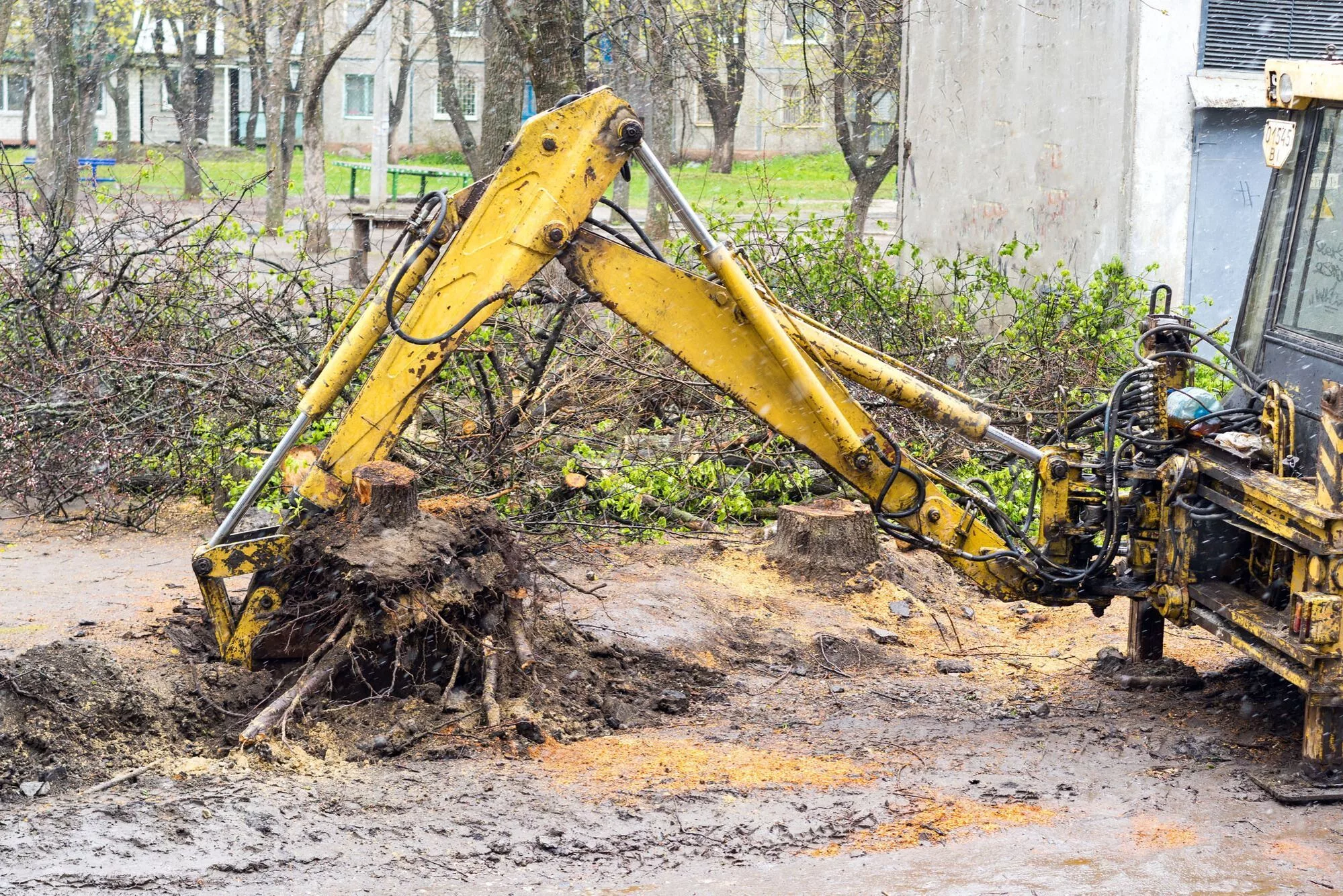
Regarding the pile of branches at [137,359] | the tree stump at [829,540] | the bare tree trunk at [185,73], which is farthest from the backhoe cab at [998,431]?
the bare tree trunk at [185,73]

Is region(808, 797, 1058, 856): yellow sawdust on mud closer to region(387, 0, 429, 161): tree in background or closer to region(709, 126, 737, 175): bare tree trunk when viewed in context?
region(387, 0, 429, 161): tree in background

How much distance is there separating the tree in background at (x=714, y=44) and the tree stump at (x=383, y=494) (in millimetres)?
7005

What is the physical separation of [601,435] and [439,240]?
377cm

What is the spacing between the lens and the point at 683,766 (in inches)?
211

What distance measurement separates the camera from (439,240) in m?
5.50

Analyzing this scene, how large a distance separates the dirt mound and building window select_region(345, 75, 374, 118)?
134 ft

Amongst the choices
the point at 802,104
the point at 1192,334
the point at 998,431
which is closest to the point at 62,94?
the point at 802,104

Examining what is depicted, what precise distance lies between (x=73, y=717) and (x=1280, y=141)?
17.3 ft

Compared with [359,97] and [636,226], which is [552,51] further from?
[359,97]

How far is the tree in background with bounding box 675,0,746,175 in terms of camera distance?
13141 mm

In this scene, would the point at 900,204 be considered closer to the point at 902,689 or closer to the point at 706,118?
the point at 902,689

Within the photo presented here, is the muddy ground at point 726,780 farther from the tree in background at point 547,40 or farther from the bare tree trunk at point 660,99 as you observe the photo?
the tree in background at point 547,40

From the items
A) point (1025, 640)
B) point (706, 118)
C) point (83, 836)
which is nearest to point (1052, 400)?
point (1025, 640)

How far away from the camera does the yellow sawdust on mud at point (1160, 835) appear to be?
4.61m
